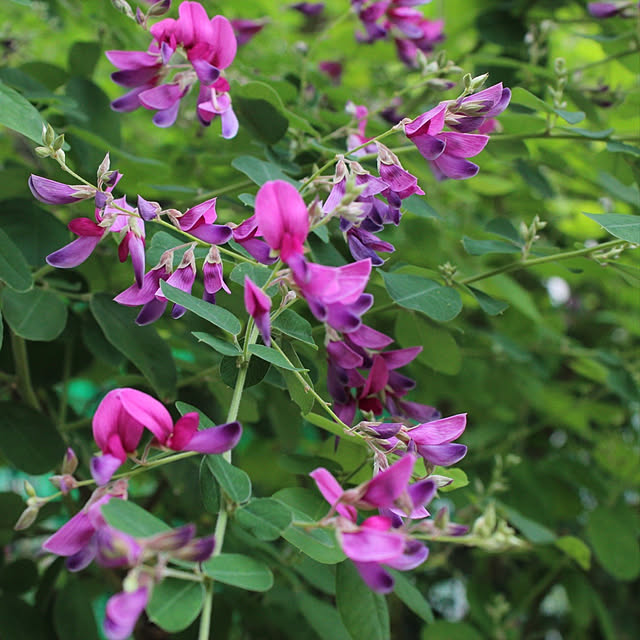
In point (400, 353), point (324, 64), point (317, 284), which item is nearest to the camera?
point (317, 284)

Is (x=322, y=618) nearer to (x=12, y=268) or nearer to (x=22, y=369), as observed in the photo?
(x=22, y=369)

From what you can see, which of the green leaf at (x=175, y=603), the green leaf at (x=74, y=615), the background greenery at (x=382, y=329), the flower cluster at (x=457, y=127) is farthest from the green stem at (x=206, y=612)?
the green leaf at (x=74, y=615)

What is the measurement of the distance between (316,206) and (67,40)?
178cm

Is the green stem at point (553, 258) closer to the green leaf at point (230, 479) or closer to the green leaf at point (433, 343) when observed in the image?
the green leaf at point (433, 343)

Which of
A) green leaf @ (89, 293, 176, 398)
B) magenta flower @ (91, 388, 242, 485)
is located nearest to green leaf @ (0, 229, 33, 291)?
green leaf @ (89, 293, 176, 398)

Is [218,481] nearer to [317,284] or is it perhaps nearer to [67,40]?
[317,284]

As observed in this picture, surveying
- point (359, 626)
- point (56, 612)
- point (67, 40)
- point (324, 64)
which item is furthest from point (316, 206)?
point (67, 40)

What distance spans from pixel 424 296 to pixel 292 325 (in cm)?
25

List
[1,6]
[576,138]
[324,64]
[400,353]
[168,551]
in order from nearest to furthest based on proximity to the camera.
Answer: [168,551]
[400,353]
[576,138]
[324,64]
[1,6]

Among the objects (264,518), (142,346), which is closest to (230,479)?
(264,518)

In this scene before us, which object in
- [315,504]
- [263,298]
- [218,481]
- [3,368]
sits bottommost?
[3,368]

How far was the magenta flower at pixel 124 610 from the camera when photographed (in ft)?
1.47

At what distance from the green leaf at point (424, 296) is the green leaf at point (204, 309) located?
10.1 inches

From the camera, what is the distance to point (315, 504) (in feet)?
2.53
